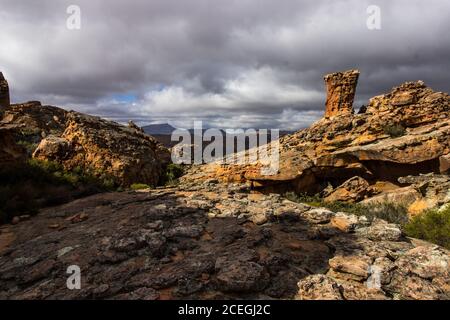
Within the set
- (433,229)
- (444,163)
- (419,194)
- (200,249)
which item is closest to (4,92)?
(200,249)

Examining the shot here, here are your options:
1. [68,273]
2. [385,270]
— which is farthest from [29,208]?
[385,270]

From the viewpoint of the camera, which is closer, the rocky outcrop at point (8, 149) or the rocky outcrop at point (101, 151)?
the rocky outcrop at point (8, 149)

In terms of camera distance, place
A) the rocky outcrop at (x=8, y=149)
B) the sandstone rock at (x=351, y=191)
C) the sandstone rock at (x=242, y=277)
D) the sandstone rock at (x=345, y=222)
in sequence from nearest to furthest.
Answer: the sandstone rock at (x=242, y=277) < the sandstone rock at (x=345, y=222) < the rocky outcrop at (x=8, y=149) < the sandstone rock at (x=351, y=191)

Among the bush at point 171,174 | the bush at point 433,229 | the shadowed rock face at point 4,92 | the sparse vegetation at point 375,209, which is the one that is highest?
the shadowed rock face at point 4,92

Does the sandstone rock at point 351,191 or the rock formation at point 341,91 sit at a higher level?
the rock formation at point 341,91

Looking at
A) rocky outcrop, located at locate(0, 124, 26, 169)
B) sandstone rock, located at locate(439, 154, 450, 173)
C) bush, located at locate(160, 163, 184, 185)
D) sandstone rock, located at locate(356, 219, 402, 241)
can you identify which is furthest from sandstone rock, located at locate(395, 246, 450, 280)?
sandstone rock, located at locate(439, 154, 450, 173)

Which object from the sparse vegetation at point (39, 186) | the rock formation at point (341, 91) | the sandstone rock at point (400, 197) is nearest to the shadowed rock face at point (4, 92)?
the sparse vegetation at point (39, 186)

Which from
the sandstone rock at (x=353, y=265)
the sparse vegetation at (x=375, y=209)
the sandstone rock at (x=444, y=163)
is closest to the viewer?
the sandstone rock at (x=353, y=265)

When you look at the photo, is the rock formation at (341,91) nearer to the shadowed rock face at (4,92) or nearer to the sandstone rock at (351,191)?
the sandstone rock at (351,191)

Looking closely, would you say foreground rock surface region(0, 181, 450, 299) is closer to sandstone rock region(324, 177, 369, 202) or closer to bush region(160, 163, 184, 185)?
bush region(160, 163, 184, 185)

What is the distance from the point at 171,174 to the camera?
23594 millimetres

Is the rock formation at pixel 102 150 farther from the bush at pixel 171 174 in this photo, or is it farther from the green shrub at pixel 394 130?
the green shrub at pixel 394 130

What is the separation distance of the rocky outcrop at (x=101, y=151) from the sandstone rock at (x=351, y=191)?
14.9 meters

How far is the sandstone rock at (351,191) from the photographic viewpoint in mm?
26344
